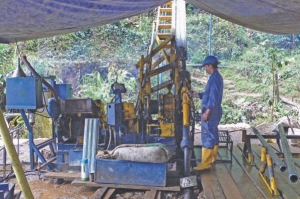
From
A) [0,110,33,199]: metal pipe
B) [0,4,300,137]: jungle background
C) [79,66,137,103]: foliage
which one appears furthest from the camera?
[0,4,300,137]: jungle background

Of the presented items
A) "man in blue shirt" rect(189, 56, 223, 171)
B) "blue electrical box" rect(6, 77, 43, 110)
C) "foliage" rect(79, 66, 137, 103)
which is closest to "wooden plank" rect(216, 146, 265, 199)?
"man in blue shirt" rect(189, 56, 223, 171)

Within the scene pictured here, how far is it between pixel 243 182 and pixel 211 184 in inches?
17.7

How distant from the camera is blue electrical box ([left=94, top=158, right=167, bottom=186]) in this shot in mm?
4984

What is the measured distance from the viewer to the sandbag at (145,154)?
4879 mm

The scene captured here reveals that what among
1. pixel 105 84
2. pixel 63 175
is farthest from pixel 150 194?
pixel 105 84

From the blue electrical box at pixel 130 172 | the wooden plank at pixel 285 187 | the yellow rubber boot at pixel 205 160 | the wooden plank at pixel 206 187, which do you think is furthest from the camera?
the yellow rubber boot at pixel 205 160

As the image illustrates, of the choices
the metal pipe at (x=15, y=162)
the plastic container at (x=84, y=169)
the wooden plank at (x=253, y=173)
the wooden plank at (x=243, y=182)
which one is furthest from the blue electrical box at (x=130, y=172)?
the metal pipe at (x=15, y=162)

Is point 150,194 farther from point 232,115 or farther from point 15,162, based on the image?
point 232,115

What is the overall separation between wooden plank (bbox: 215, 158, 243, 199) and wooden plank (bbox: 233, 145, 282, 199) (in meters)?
0.29

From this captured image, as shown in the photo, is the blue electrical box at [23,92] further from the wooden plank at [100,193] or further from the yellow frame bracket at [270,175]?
the yellow frame bracket at [270,175]

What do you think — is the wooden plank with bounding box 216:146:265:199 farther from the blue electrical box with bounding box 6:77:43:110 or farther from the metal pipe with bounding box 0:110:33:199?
the blue electrical box with bounding box 6:77:43:110

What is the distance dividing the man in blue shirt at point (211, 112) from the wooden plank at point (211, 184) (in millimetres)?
188

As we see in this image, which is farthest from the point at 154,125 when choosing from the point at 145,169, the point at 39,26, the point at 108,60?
the point at 108,60

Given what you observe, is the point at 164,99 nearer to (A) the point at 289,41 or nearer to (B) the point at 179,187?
(B) the point at 179,187
